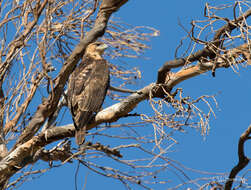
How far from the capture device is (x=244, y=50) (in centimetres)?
384

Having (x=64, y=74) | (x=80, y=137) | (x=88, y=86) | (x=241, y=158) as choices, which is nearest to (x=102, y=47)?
(x=88, y=86)

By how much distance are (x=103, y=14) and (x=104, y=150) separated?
5.18 ft

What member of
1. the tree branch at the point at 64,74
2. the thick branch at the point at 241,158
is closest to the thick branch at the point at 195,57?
the thick branch at the point at 241,158

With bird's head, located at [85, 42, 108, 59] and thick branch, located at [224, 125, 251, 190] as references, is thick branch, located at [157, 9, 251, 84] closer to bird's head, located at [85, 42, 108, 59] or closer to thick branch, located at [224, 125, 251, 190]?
thick branch, located at [224, 125, 251, 190]

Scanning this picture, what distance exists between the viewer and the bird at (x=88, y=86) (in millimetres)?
5156

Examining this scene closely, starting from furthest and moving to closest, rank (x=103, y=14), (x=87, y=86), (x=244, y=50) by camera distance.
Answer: (x=87, y=86), (x=103, y=14), (x=244, y=50)

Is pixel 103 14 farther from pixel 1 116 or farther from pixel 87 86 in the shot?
pixel 1 116

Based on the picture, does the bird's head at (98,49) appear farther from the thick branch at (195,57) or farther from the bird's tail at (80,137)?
the thick branch at (195,57)

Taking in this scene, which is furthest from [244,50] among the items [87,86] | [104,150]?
[87,86]

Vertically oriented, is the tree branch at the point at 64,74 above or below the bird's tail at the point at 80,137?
above

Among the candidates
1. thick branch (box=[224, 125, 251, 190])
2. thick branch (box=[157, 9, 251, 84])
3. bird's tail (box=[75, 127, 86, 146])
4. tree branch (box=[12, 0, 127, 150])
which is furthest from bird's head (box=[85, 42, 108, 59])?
thick branch (box=[224, 125, 251, 190])

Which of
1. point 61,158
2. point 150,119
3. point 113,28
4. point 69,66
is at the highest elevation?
point 113,28

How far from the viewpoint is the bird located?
5156 mm

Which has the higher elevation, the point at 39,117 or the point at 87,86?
the point at 87,86
